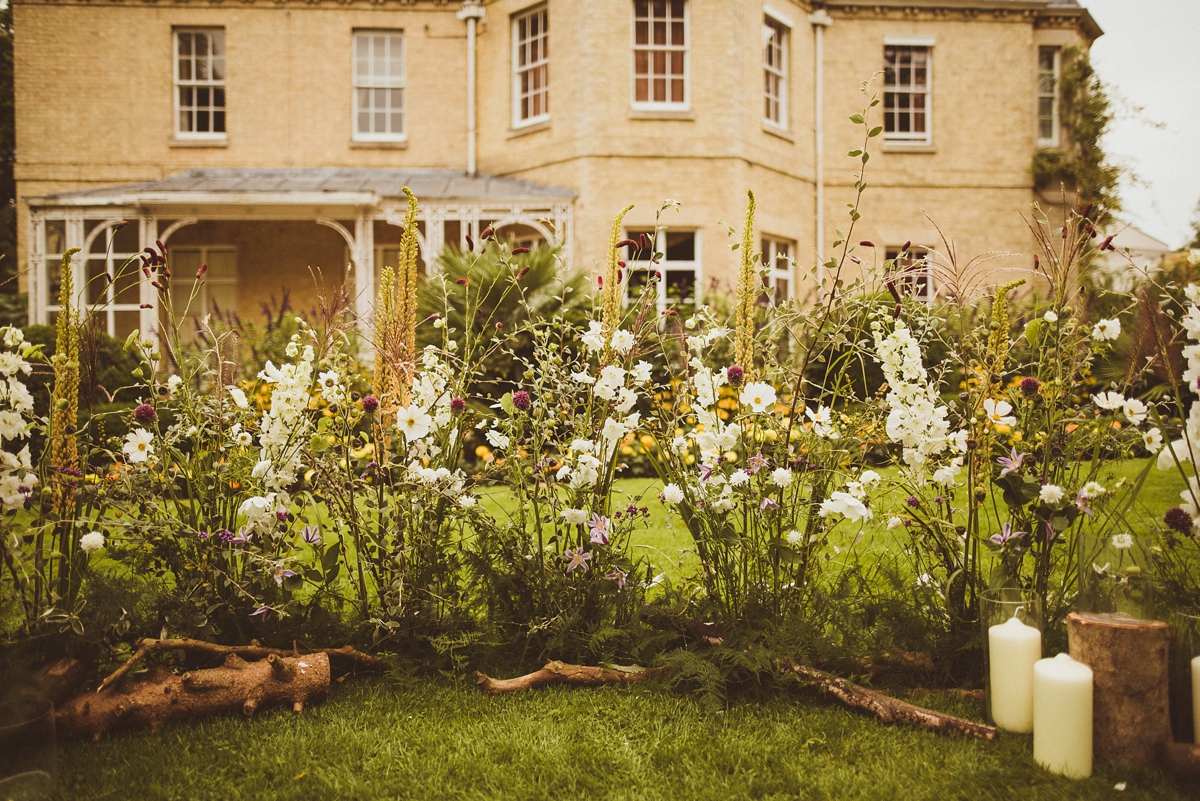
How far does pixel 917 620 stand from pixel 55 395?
280 cm

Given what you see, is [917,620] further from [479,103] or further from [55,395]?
[479,103]

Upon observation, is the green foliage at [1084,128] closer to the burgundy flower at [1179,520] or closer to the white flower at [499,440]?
the burgundy flower at [1179,520]

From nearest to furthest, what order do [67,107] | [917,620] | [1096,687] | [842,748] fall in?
1. [1096,687]
2. [842,748]
3. [917,620]
4. [67,107]

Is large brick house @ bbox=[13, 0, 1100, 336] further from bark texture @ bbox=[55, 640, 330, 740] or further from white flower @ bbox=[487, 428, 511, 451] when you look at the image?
bark texture @ bbox=[55, 640, 330, 740]

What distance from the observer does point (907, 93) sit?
12.5 meters

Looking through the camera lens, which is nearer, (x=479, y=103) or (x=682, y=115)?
(x=682, y=115)

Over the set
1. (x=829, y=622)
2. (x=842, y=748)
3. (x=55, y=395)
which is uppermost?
(x=55, y=395)

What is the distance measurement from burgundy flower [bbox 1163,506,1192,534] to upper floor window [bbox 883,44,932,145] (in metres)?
11.5

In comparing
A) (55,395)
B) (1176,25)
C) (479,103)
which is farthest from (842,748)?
(479,103)

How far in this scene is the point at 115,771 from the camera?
6.72 feet

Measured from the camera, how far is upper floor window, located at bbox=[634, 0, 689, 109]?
1091 cm

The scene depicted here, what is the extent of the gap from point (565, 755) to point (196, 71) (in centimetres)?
1320

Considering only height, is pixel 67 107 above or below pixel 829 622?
above

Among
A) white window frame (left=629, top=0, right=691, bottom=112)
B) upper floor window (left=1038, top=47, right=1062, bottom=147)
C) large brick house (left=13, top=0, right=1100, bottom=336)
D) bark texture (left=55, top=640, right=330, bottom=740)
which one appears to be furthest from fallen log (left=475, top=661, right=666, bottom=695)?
upper floor window (left=1038, top=47, right=1062, bottom=147)
